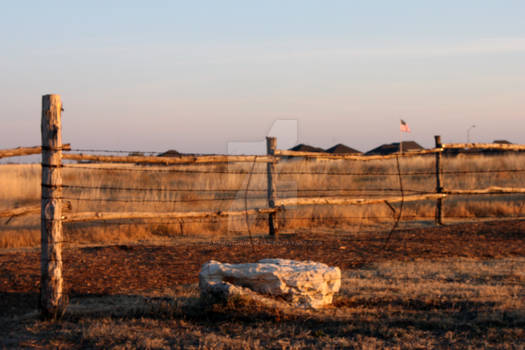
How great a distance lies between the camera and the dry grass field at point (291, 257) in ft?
16.2

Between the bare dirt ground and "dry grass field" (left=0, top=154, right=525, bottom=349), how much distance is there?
24 millimetres

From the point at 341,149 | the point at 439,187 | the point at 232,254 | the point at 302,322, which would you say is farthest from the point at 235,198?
the point at 341,149

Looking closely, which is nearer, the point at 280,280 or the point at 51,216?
the point at 51,216

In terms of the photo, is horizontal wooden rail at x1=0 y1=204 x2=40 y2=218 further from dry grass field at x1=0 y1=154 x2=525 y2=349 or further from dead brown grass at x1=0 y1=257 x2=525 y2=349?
dead brown grass at x1=0 y1=257 x2=525 y2=349

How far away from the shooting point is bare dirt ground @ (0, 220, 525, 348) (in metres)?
7.02

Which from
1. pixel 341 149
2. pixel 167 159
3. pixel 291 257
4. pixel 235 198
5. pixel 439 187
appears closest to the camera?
pixel 291 257

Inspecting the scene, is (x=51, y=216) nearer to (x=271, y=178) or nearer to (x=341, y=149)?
(x=271, y=178)

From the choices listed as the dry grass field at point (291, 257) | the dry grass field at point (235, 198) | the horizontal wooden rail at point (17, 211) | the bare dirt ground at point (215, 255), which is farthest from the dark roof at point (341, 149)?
the horizontal wooden rail at point (17, 211)

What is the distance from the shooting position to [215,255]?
9.12 m

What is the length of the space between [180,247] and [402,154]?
193 inches

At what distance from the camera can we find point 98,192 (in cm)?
1895

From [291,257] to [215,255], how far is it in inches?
44.1

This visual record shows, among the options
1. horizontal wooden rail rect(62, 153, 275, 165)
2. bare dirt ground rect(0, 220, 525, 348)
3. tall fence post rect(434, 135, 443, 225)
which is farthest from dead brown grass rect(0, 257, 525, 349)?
tall fence post rect(434, 135, 443, 225)

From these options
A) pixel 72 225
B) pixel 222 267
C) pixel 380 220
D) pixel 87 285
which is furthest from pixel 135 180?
pixel 222 267
